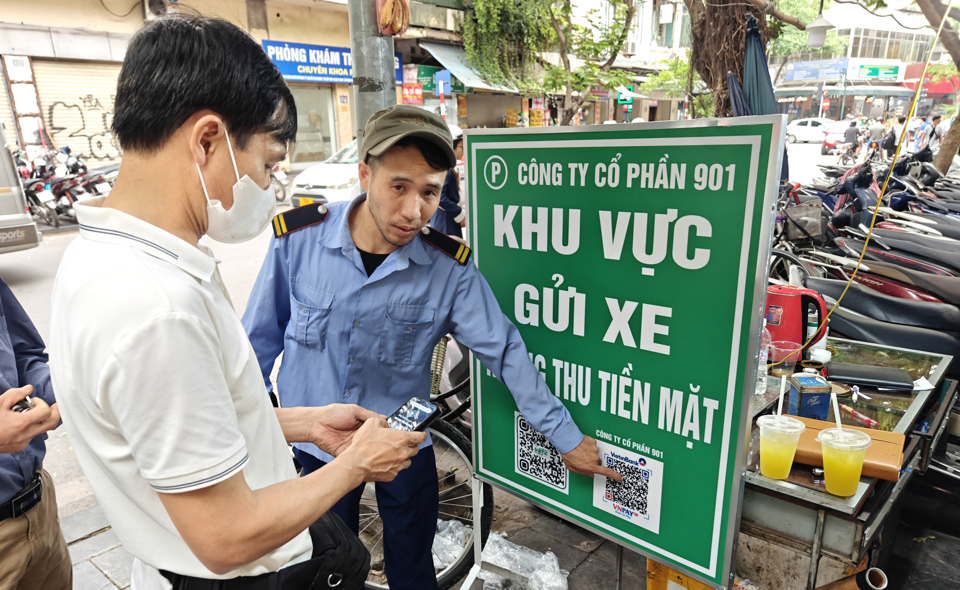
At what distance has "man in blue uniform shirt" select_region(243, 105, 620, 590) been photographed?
1.72 metres

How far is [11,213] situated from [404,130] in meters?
6.67

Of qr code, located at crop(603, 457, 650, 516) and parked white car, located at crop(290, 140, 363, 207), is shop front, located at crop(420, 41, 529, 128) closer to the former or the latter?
parked white car, located at crop(290, 140, 363, 207)

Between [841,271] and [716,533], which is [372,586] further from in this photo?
[841,271]

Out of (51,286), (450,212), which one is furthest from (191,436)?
(51,286)

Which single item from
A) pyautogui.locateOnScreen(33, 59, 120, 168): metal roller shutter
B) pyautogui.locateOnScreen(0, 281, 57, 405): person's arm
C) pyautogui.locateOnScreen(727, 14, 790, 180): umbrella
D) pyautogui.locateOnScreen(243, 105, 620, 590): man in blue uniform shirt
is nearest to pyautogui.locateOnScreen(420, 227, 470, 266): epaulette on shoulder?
pyautogui.locateOnScreen(243, 105, 620, 590): man in blue uniform shirt

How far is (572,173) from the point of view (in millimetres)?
1649

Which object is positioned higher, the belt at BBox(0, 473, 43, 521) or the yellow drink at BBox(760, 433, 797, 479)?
the yellow drink at BBox(760, 433, 797, 479)

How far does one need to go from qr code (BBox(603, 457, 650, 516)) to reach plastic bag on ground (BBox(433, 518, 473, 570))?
98 centimetres

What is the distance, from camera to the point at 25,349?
1837 millimetres

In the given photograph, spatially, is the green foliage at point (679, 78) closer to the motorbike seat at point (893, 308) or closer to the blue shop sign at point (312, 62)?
the motorbike seat at point (893, 308)

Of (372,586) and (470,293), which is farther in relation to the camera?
(372,586)

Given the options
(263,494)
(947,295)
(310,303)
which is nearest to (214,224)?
(263,494)

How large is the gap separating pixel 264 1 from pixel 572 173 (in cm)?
1588

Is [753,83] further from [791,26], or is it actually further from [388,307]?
[791,26]
